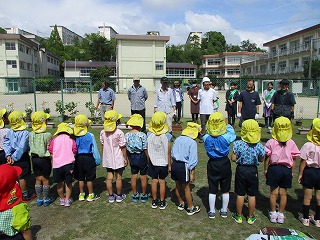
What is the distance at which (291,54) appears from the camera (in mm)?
45562

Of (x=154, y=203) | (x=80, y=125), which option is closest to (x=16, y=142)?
(x=80, y=125)

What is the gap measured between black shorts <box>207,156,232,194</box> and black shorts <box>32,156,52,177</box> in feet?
8.03

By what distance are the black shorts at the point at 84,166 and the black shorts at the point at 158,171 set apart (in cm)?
92

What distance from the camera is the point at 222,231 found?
11.1ft

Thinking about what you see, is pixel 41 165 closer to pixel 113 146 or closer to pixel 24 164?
pixel 24 164

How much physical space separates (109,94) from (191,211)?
6.27 meters

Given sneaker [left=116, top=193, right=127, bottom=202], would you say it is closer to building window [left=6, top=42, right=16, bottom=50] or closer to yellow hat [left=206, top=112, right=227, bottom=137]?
yellow hat [left=206, top=112, right=227, bottom=137]

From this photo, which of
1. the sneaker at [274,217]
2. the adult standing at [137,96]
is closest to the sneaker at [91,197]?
the sneaker at [274,217]

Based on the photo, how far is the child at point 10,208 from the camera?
238 centimetres

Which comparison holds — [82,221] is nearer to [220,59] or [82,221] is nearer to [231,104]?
[231,104]

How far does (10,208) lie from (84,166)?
1654 mm

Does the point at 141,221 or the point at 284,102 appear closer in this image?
the point at 141,221

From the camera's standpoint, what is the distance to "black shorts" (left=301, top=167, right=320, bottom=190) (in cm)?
346

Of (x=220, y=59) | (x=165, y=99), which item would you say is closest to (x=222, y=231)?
(x=165, y=99)
